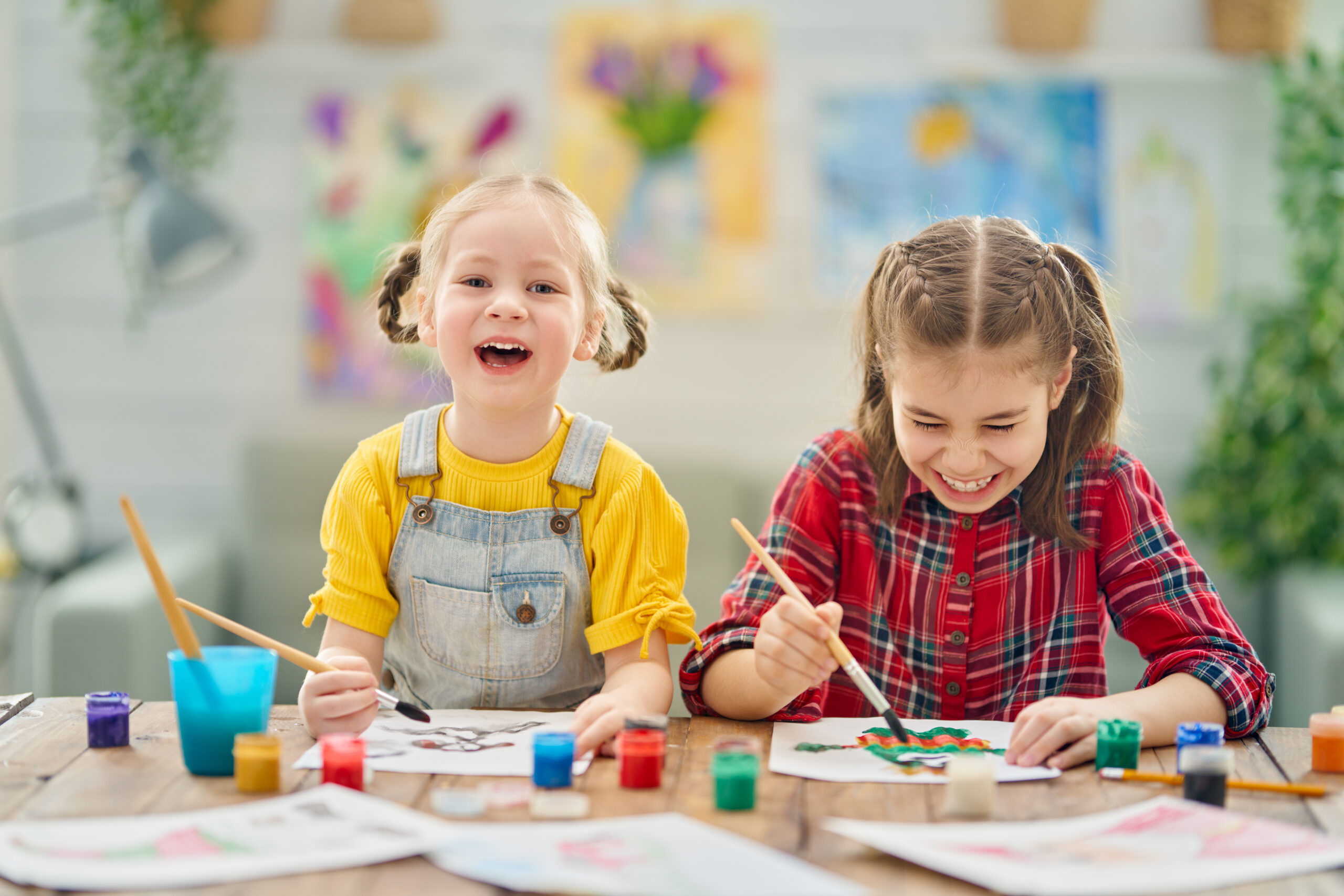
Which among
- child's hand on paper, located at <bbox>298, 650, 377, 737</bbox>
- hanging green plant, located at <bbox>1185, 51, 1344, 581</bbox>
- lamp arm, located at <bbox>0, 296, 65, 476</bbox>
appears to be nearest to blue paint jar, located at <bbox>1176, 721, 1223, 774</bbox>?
child's hand on paper, located at <bbox>298, 650, 377, 737</bbox>

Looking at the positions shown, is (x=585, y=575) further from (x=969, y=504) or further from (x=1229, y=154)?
(x=1229, y=154)

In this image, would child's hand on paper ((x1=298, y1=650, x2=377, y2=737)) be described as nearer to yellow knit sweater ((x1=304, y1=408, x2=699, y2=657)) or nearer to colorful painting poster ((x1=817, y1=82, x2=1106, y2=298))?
yellow knit sweater ((x1=304, y1=408, x2=699, y2=657))

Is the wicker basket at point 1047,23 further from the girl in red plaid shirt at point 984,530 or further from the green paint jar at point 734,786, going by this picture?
the green paint jar at point 734,786

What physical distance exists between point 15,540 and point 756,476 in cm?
149

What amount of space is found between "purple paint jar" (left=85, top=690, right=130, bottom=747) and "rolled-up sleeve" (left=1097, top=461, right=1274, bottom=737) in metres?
0.93

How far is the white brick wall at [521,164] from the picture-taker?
2.79 meters

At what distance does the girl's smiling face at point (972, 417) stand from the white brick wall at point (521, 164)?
4.91 ft

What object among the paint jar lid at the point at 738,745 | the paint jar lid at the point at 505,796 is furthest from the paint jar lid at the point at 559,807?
the paint jar lid at the point at 738,745

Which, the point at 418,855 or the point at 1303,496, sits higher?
the point at 1303,496

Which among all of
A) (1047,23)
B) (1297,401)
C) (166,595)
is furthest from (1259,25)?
(166,595)

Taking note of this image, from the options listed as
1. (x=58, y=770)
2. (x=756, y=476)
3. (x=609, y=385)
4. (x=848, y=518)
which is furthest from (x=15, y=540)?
(x=848, y=518)

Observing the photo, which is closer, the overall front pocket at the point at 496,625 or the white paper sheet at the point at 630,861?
the white paper sheet at the point at 630,861

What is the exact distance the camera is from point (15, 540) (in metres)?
2.51

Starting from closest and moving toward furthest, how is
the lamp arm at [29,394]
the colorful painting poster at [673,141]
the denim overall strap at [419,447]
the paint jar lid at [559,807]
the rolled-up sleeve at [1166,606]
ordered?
1. the paint jar lid at [559,807]
2. the rolled-up sleeve at [1166,606]
3. the denim overall strap at [419,447]
4. the lamp arm at [29,394]
5. the colorful painting poster at [673,141]
